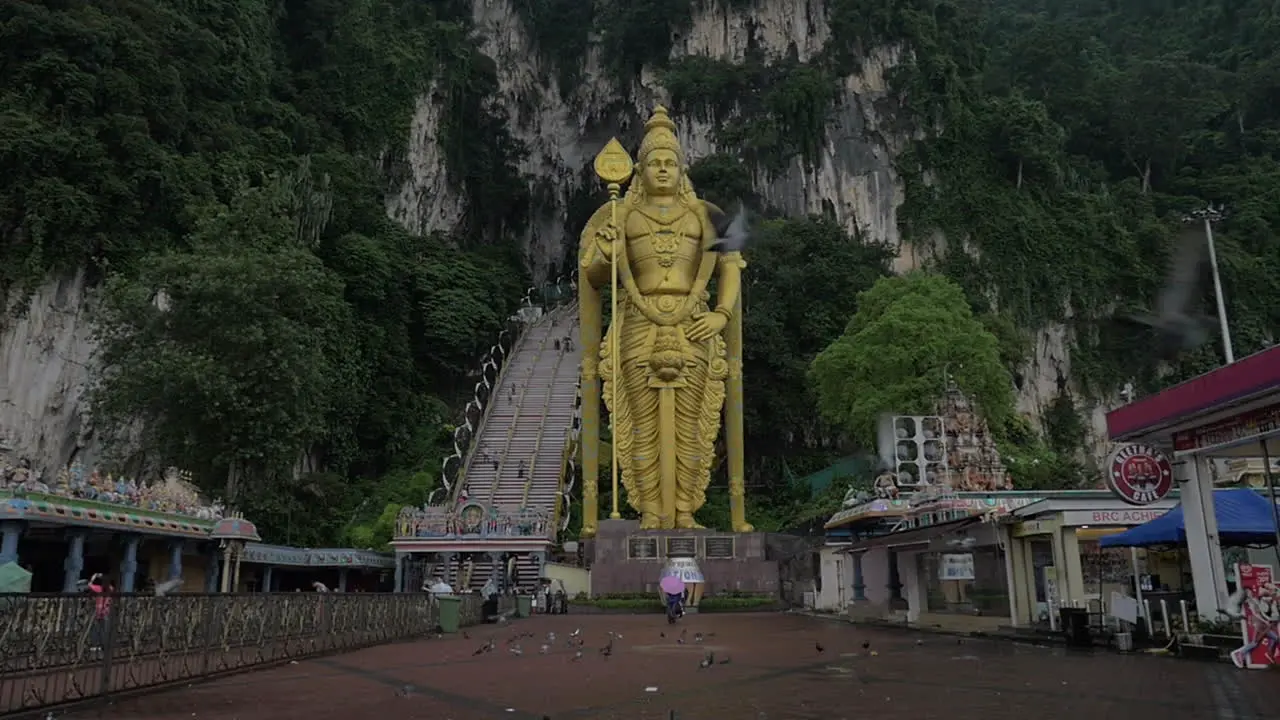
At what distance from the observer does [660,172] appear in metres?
19.0

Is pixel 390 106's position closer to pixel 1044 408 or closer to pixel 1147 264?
pixel 1044 408

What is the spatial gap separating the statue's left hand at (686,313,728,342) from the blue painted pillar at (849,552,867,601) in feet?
17.1

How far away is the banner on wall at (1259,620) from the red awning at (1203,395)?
128 centimetres

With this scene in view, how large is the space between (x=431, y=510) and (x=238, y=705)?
1449cm

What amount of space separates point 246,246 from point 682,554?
40.4 ft

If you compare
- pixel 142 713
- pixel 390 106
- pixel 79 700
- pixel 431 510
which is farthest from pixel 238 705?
pixel 390 106

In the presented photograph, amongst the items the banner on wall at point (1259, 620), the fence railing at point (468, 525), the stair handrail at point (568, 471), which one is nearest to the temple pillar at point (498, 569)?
the fence railing at point (468, 525)

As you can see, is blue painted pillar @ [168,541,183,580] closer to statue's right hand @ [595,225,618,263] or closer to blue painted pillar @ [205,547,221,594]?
blue painted pillar @ [205,547,221,594]

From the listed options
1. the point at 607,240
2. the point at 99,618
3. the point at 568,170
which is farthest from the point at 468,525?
the point at 568,170

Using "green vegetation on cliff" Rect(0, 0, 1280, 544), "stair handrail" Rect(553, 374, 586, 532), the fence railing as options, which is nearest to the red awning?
the fence railing

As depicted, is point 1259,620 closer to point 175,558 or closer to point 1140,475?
point 1140,475

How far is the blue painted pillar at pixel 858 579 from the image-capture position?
617 inches

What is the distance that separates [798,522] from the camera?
24.0 metres

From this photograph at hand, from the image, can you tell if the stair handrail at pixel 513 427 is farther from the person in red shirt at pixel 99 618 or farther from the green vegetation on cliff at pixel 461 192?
the person in red shirt at pixel 99 618
